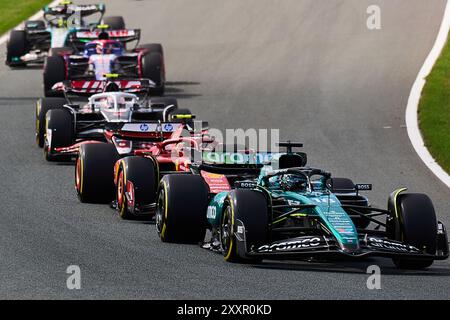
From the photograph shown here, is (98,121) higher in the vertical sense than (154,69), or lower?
lower

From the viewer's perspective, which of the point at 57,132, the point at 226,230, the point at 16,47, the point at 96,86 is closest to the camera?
the point at 226,230

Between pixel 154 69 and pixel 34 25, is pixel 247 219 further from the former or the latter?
pixel 34 25

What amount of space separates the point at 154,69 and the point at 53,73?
226 centimetres

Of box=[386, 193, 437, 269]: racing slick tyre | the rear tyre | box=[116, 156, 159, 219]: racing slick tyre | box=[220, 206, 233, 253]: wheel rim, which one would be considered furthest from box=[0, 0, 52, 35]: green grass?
box=[386, 193, 437, 269]: racing slick tyre

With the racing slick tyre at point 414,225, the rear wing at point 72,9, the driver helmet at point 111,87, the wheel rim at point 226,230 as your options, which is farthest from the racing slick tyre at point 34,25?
the racing slick tyre at point 414,225

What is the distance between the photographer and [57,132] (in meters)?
22.2

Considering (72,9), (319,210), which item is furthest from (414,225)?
(72,9)

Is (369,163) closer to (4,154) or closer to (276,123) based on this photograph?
(276,123)

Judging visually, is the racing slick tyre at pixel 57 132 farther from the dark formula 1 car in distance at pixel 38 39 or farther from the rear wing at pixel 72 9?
the rear wing at pixel 72 9

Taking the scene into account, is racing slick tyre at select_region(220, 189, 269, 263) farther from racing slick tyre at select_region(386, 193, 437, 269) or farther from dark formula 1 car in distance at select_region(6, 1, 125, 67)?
dark formula 1 car in distance at select_region(6, 1, 125, 67)

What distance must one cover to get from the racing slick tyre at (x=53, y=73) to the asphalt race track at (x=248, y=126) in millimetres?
716

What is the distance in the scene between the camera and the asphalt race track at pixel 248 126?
13195 millimetres

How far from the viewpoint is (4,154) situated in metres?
23.4
